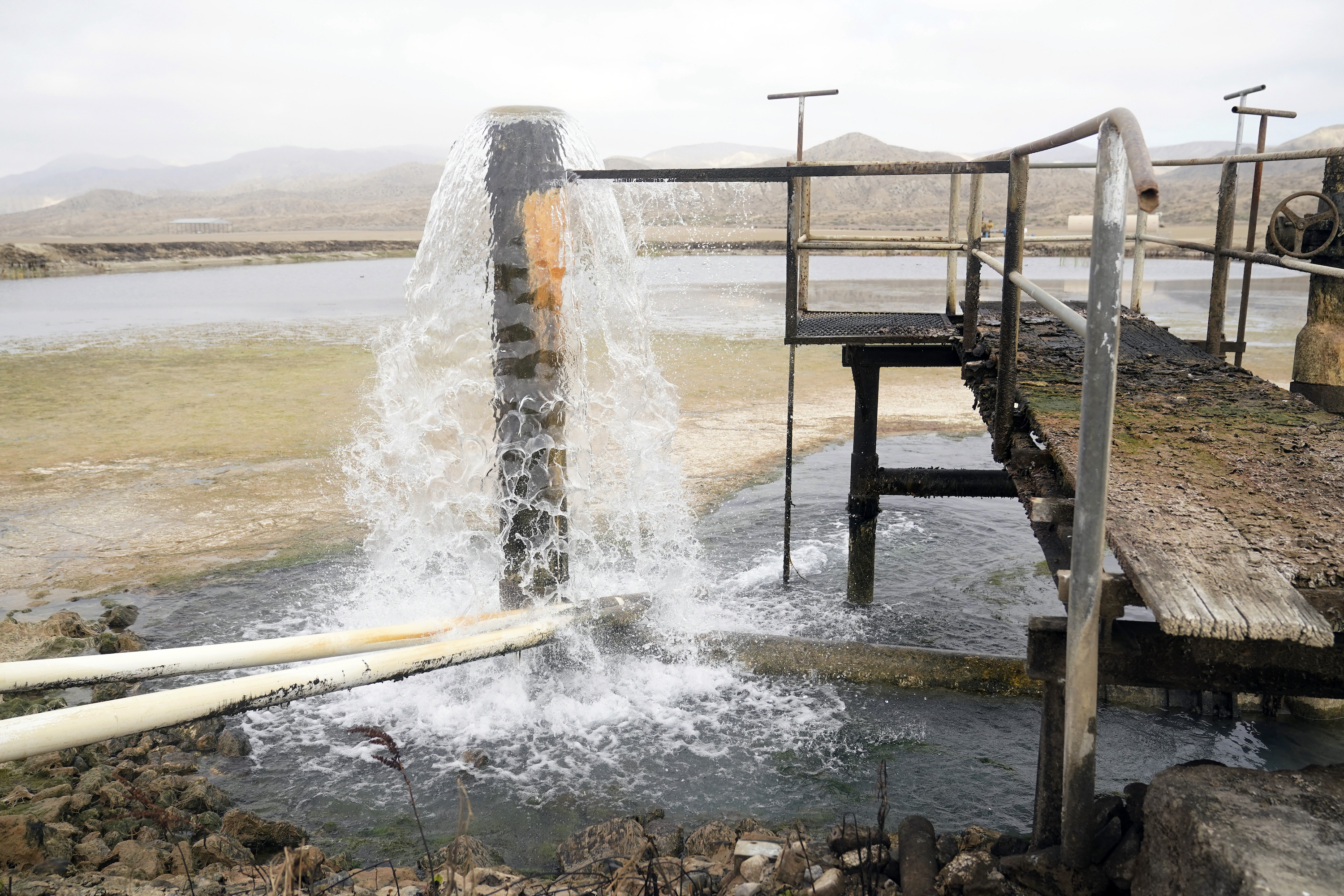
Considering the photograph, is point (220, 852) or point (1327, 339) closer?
point (220, 852)

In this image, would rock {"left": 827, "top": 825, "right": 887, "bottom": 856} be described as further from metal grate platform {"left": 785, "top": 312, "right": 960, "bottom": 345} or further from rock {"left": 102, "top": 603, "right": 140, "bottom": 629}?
rock {"left": 102, "top": 603, "right": 140, "bottom": 629}

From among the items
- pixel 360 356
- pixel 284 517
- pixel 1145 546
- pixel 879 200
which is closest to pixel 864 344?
pixel 1145 546

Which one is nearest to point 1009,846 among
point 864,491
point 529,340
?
point 529,340

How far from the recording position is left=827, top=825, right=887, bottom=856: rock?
11.9ft

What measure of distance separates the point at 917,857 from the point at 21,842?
3313 mm

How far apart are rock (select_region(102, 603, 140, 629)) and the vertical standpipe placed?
3107 millimetres

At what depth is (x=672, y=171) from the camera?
5062 millimetres

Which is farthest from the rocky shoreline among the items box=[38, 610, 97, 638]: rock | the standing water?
box=[38, 610, 97, 638]: rock

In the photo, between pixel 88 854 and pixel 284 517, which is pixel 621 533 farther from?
pixel 88 854

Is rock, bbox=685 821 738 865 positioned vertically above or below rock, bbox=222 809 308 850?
above

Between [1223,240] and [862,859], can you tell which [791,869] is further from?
[1223,240]

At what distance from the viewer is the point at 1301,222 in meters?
4.67

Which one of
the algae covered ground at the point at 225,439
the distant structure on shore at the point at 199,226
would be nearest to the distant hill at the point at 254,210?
the distant structure on shore at the point at 199,226

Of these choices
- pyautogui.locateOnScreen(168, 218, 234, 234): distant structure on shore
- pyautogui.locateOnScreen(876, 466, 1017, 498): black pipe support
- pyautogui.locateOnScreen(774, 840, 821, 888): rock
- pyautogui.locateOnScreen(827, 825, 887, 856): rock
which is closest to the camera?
pyautogui.locateOnScreen(774, 840, 821, 888): rock
